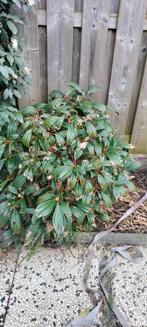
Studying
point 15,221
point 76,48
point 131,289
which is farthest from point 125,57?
point 131,289

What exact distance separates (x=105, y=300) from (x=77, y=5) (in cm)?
177

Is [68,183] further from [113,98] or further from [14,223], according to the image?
[113,98]

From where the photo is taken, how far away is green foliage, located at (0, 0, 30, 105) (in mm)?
1464

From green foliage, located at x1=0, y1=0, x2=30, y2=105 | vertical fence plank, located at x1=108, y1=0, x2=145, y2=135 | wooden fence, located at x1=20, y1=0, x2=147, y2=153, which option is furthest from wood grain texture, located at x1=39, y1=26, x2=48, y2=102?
vertical fence plank, located at x1=108, y1=0, x2=145, y2=135

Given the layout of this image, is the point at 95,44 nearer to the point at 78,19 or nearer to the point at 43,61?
the point at 78,19

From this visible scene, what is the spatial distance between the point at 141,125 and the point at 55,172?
1040 millimetres

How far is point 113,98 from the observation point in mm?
2029

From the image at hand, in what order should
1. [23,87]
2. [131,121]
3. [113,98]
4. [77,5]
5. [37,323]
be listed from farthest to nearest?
[131,121], [113,98], [23,87], [77,5], [37,323]

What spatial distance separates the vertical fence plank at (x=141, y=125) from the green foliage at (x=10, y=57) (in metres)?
0.85

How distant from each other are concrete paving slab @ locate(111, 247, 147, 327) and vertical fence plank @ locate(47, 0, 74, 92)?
4.25 ft

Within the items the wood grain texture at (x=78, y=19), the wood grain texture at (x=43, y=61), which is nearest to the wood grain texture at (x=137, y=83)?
the wood grain texture at (x=78, y=19)

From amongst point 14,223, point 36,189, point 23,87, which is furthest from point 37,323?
point 23,87

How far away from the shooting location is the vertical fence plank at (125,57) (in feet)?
5.44

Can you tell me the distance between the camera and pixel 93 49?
71.0 inches
